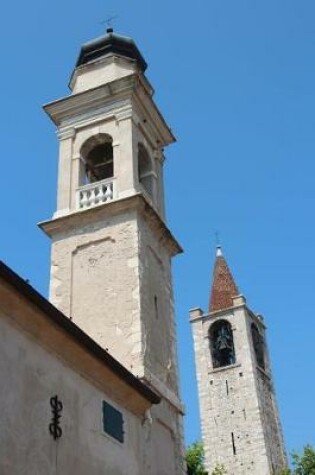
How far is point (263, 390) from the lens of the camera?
44.9 metres

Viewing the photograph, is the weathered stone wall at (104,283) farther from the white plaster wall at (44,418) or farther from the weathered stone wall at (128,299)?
the white plaster wall at (44,418)

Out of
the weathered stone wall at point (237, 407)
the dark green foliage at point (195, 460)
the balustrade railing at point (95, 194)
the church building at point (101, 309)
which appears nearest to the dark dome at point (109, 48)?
the church building at point (101, 309)

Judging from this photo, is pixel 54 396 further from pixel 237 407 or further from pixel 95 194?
pixel 237 407

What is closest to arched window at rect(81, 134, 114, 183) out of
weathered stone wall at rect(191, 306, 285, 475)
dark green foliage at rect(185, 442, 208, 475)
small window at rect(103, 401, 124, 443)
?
small window at rect(103, 401, 124, 443)

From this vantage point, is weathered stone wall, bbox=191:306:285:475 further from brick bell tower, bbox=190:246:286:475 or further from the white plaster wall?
the white plaster wall

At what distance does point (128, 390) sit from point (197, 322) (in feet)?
122

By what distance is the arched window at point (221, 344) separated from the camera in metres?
46.3

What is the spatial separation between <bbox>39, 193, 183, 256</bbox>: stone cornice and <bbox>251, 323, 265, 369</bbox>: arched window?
33176 millimetres

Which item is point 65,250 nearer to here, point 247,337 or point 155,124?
point 155,124

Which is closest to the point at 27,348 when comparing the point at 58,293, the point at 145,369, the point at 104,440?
the point at 104,440

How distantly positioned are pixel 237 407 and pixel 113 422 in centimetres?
3442

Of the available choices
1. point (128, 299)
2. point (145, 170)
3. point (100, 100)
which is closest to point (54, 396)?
point (128, 299)

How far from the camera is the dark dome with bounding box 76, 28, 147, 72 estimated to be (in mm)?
18703

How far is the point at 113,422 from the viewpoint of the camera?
10359mm
